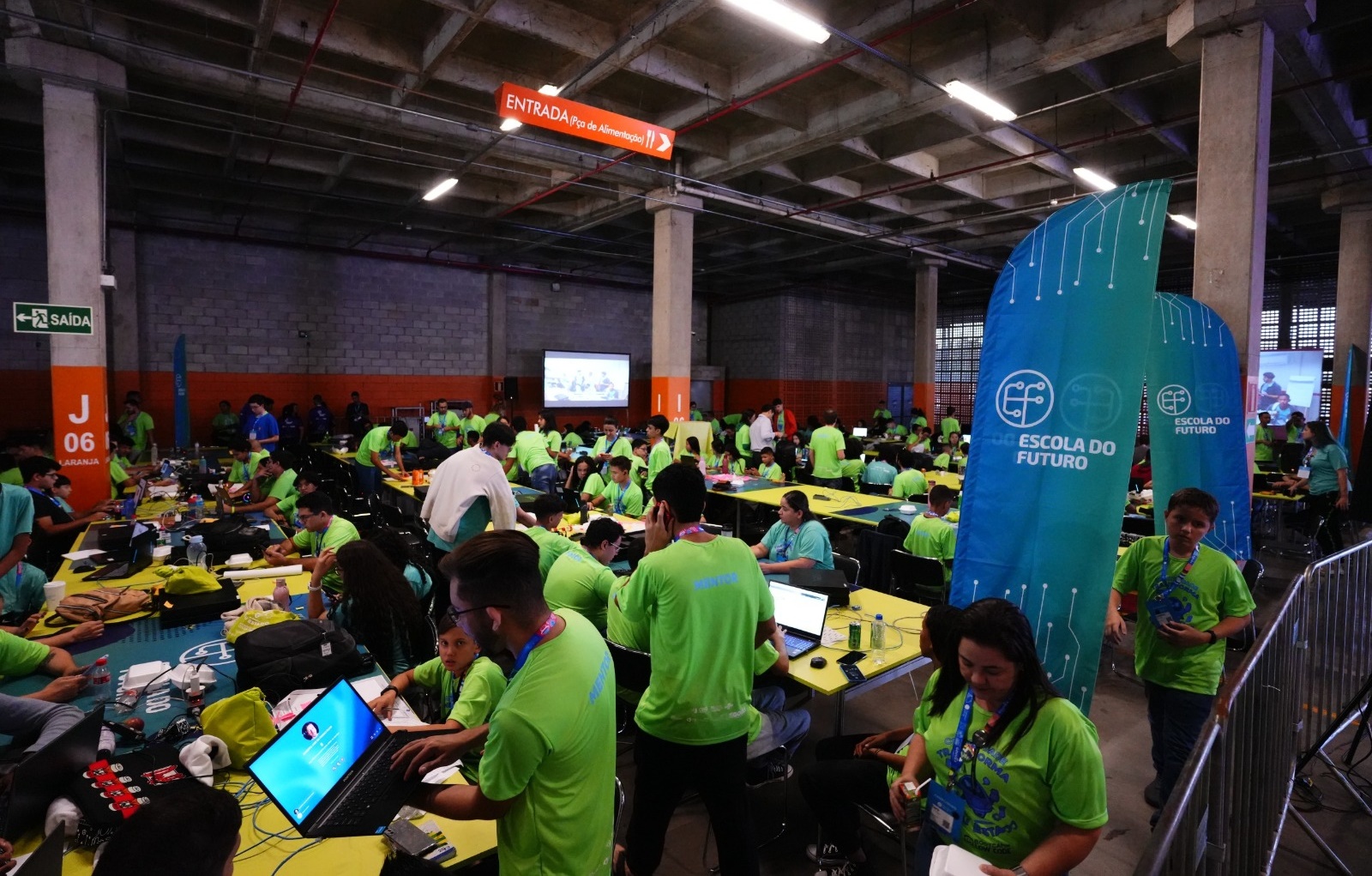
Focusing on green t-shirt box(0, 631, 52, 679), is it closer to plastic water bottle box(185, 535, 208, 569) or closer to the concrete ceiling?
plastic water bottle box(185, 535, 208, 569)

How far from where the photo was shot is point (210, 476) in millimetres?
7785

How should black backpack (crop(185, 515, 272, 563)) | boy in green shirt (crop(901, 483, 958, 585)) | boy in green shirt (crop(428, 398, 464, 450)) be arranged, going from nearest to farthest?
black backpack (crop(185, 515, 272, 563))
boy in green shirt (crop(901, 483, 958, 585))
boy in green shirt (crop(428, 398, 464, 450))

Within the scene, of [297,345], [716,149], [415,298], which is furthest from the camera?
[415,298]

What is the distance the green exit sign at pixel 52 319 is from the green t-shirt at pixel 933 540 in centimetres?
775

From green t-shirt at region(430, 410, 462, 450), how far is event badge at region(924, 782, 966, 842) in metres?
9.94

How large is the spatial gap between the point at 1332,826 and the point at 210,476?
9.84 metres

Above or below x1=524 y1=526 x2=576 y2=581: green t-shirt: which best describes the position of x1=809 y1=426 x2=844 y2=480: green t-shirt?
above

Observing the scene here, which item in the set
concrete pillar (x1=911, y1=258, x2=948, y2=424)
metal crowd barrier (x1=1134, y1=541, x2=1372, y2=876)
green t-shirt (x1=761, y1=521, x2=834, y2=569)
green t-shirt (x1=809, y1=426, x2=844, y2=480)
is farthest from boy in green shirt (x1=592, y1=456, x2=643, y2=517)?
concrete pillar (x1=911, y1=258, x2=948, y2=424)

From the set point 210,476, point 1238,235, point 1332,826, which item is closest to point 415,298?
Answer: point 210,476

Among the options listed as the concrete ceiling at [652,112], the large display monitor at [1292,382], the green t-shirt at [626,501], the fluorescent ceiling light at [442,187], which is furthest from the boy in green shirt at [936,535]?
the large display monitor at [1292,382]

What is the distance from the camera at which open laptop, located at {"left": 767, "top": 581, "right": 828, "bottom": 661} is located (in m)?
3.46

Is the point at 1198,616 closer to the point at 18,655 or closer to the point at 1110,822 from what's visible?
the point at 1110,822

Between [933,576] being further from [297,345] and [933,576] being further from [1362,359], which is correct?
[297,345]

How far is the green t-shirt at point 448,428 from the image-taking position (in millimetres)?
11336
